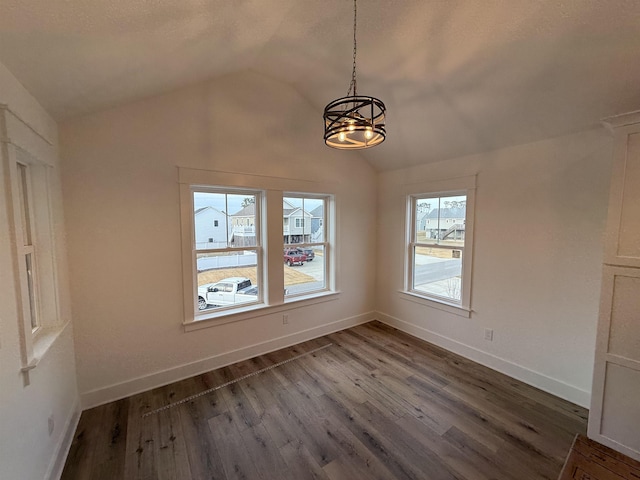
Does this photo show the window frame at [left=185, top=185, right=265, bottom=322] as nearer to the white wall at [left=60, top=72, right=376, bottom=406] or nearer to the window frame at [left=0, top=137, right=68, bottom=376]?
the white wall at [left=60, top=72, right=376, bottom=406]

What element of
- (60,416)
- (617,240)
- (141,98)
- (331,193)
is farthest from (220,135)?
(617,240)

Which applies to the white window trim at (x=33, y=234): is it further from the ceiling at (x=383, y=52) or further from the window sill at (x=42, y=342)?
the ceiling at (x=383, y=52)

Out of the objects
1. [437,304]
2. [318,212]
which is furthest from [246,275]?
[437,304]

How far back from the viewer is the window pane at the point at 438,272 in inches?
133

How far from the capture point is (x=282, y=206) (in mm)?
3303

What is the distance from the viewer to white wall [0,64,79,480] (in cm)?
125

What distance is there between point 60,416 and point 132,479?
0.70 meters

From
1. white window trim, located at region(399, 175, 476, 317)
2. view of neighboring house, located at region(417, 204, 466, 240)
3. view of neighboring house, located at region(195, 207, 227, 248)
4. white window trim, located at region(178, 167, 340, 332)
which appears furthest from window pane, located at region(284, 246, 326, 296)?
view of neighboring house, located at region(417, 204, 466, 240)

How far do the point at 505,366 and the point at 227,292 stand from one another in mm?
3143

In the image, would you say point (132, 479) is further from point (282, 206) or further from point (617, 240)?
point (617, 240)

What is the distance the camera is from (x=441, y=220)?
354 cm

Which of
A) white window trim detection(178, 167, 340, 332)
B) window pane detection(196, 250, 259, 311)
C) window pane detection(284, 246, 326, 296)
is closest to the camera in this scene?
white window trim detection(178, 167, 340, 332)

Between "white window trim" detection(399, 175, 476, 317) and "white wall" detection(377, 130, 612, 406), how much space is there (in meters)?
0.07

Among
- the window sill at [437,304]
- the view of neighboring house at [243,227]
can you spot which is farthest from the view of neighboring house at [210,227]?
the window sill at [437,304]
